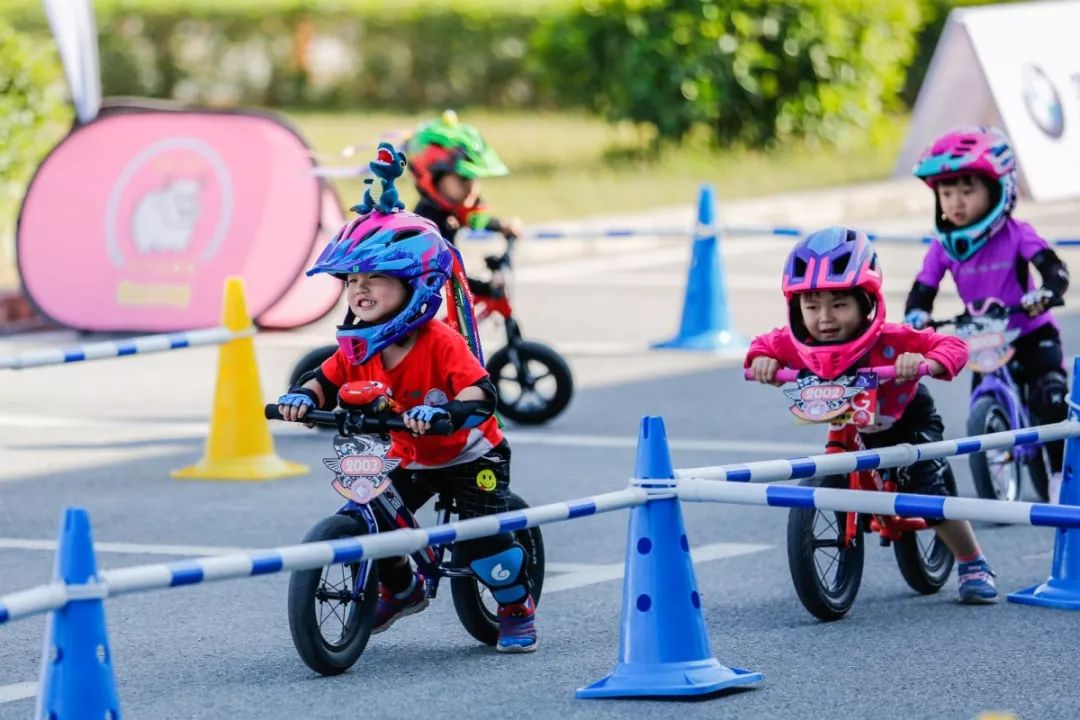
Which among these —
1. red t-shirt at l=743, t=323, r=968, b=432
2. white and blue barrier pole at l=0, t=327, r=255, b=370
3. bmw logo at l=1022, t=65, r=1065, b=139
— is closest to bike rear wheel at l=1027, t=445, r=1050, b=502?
red t-shirt at l=743, t=323, r=968, b=432

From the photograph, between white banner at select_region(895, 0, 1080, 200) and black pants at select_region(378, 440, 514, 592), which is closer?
black pants at select_region(378, 440, 514, 592)

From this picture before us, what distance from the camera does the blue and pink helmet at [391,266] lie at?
6.80m

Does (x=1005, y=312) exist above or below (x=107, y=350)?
above

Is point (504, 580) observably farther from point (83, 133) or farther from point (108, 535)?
point (83, 133)

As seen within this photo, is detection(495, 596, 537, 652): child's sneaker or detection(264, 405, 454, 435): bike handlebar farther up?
detection(264, 405, 454, 435): bike handlebar

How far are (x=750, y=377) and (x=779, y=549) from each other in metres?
1.47

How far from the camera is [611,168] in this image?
78.1ft

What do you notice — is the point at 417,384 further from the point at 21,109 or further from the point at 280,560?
the point at 21,109

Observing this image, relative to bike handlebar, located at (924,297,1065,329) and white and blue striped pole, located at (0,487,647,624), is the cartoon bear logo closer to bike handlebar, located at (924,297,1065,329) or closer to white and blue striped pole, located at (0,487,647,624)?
bike handlebar, located at (924,297,1065,329)

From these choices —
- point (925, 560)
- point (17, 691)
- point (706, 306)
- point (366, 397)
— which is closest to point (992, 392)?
point (925, 560)

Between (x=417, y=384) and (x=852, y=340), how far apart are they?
154 centimetres

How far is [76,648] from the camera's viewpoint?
5.08 metres

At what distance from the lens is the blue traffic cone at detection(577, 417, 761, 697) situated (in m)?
6.25

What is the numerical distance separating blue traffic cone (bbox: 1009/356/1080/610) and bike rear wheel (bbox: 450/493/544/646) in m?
1.72
